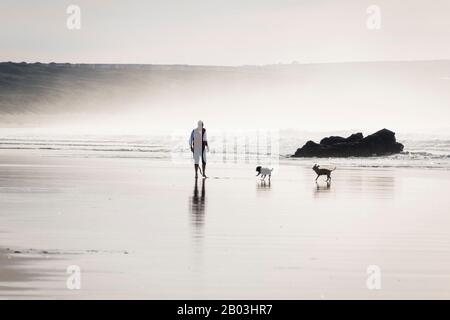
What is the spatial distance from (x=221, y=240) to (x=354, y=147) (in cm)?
3759

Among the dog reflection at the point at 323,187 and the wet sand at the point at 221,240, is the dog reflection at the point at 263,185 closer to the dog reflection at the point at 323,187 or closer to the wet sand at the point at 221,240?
the wet sand at the point at 221,240

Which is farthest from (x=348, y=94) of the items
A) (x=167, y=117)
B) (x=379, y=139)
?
(x=379, y=139)

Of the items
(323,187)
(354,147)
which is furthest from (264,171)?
(354,147)

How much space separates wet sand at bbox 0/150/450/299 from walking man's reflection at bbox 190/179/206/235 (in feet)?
0.10

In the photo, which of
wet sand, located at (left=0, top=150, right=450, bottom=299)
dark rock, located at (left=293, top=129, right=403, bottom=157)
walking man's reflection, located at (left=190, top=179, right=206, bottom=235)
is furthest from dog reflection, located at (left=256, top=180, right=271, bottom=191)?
dark rock, located at (left=293, top=129, right=403, bottom=157)

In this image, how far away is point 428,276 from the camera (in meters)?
11.3
